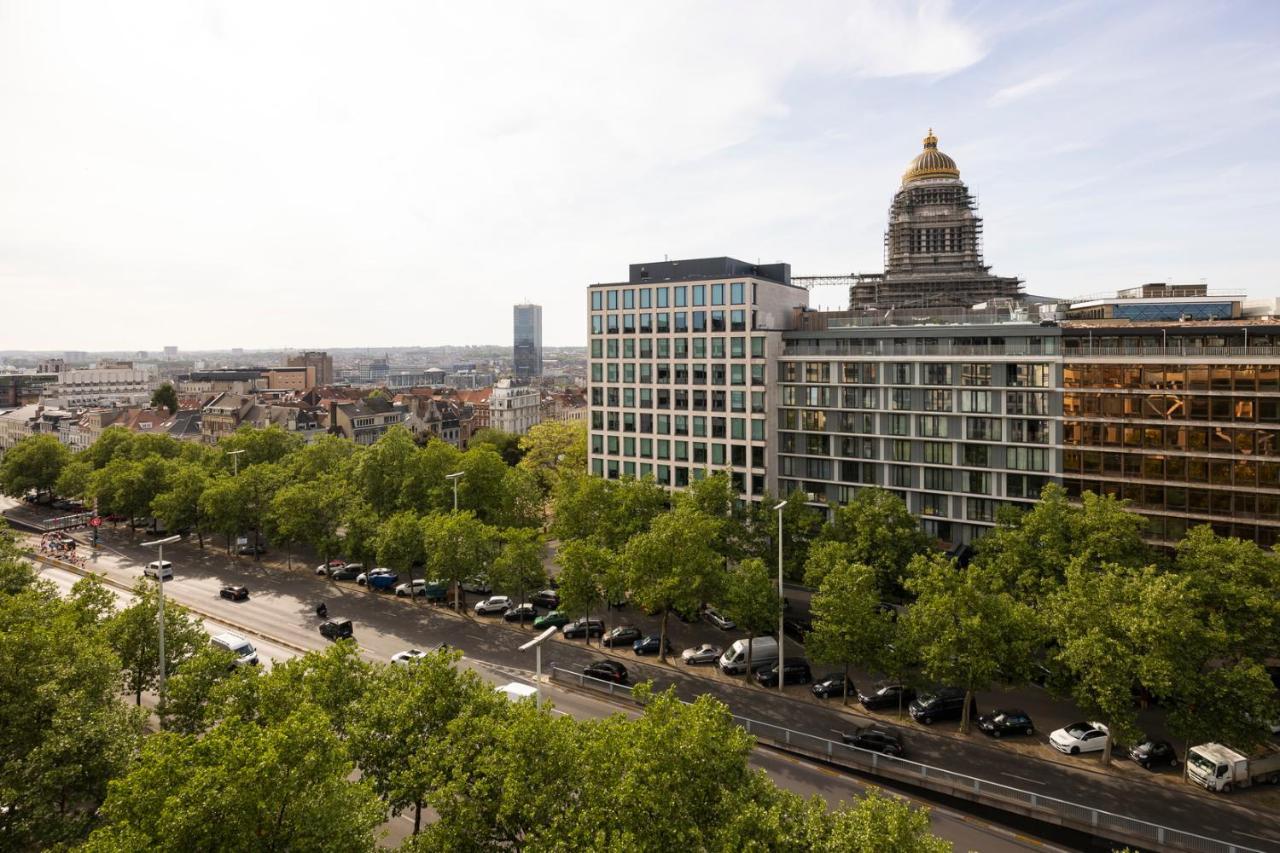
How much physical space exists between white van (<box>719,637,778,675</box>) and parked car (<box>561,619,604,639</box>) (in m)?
11.5

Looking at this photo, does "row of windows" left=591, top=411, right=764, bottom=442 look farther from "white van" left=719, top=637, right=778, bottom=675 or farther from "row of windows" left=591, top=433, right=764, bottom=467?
"white van" left=719, top=637, right=778, bottom=675

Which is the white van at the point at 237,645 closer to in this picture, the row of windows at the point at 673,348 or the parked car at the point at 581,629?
the parked car at the point at 581,629

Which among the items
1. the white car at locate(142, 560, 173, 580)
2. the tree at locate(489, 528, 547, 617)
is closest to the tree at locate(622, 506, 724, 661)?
the tree at locate(489, 528, 547, 617)

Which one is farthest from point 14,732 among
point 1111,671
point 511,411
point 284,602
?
point 511,411

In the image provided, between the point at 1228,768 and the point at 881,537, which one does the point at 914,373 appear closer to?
the point at 881,537

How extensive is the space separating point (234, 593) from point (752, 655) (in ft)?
161

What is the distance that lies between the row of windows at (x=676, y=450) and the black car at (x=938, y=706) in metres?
34.2

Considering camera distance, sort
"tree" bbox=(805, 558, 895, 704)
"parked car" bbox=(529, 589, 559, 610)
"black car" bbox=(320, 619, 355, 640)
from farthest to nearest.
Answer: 1. "parked car" bbox=(529, 589, 559, 610)
2. "black car" bbox=(320, 619, 355, 640)
3. "tree" bbox=(805, 558, 895, 704)

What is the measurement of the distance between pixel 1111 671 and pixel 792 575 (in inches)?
1164

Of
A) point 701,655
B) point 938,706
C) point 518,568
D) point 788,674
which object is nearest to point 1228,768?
point 938,706

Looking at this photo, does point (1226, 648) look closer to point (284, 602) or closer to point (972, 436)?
point (972, 436)

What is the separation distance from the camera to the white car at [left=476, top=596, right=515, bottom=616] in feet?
214

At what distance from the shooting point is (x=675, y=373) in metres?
83.6

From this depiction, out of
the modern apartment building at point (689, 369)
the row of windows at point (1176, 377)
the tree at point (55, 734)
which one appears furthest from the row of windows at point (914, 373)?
the tree at point (55, 734)
